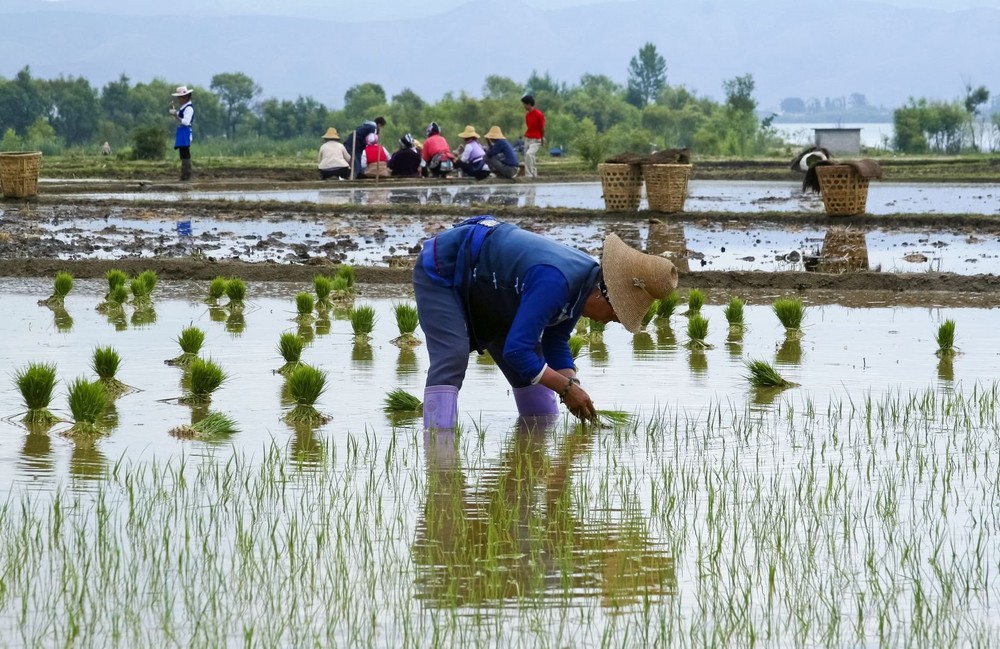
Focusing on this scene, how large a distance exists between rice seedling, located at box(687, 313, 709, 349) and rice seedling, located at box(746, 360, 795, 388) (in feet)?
3.64

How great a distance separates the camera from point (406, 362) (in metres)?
7.86

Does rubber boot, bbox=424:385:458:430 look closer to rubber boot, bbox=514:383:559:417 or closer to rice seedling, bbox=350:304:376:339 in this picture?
rubber boot, bbox=514:383:559:417

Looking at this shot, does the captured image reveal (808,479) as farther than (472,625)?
Yes

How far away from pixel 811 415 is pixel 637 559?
2.37 meters

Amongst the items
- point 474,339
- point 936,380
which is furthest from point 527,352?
point 936,380

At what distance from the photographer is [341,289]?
10.3 metres

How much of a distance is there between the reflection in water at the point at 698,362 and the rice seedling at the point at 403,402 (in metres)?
1.75

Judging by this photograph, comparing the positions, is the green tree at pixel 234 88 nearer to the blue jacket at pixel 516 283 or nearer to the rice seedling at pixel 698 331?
the rice seedling at pixel 698 331

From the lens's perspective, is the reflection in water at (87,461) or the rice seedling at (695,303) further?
the rice seedling at (695,303)

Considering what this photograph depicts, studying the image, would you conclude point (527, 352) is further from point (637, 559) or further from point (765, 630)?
point (765, 630)

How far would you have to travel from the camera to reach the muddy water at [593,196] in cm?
1909

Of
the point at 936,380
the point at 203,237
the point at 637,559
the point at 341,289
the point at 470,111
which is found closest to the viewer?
the point at 637,559

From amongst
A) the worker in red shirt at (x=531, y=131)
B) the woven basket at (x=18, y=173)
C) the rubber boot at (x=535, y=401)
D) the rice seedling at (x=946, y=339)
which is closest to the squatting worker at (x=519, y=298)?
the rubber boot at (x=535, y=401)

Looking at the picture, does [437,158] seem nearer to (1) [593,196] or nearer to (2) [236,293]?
(1) [593,196]
